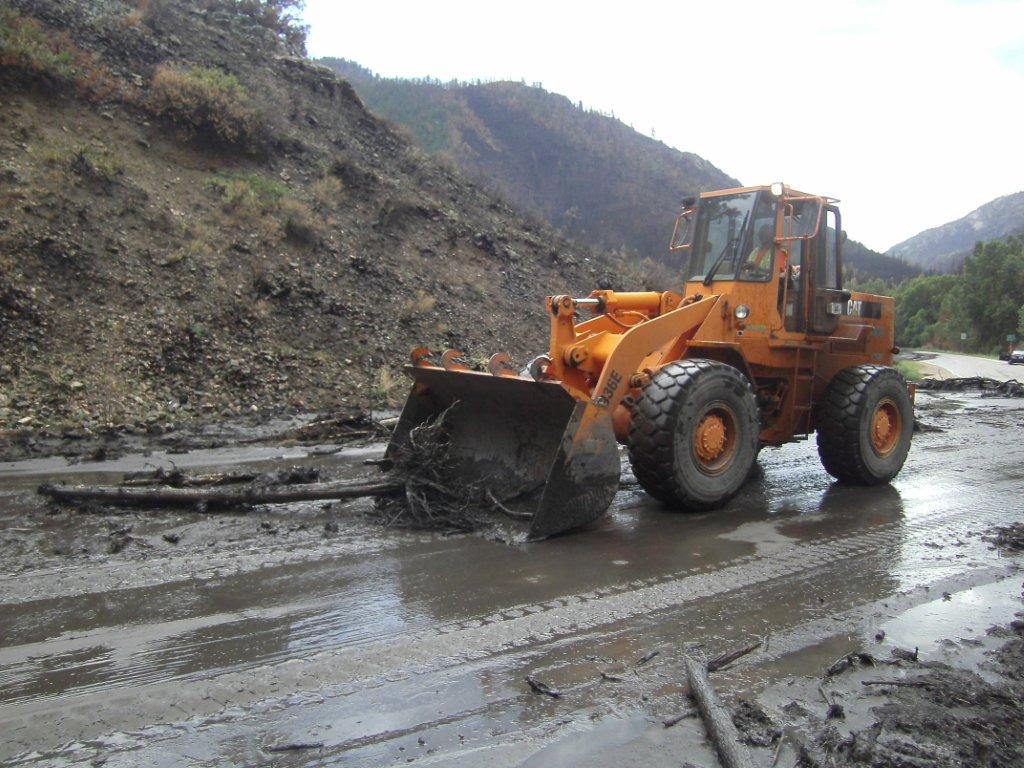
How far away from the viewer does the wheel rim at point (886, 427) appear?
8156mm

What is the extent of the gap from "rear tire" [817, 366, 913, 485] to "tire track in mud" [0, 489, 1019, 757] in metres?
2.18

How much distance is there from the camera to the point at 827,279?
27.1 ft

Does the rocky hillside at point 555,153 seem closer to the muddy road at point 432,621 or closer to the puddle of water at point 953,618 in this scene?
the muddy road at point 432,621

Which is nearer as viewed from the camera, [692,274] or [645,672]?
[645,672]

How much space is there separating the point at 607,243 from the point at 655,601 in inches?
1738

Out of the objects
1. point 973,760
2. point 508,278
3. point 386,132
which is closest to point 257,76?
point 386,132

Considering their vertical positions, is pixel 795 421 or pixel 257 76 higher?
pixel 257 76

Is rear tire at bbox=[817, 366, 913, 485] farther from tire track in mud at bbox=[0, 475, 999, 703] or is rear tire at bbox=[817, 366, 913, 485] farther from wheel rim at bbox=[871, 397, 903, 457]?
tire track in mud at bbox=[0, 475, 999, 703]

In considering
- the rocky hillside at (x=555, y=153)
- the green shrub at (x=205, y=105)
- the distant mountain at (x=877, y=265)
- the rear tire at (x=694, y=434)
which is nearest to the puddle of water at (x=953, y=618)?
the rear tire at (x=694, y=434)

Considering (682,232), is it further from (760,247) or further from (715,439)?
(715,439)

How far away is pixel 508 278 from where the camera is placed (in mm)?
20047

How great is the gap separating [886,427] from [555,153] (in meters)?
55.3

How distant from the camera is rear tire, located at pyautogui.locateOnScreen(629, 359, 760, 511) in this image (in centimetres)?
623

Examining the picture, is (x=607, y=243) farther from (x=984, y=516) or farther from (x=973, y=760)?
(x=973, y=760)
